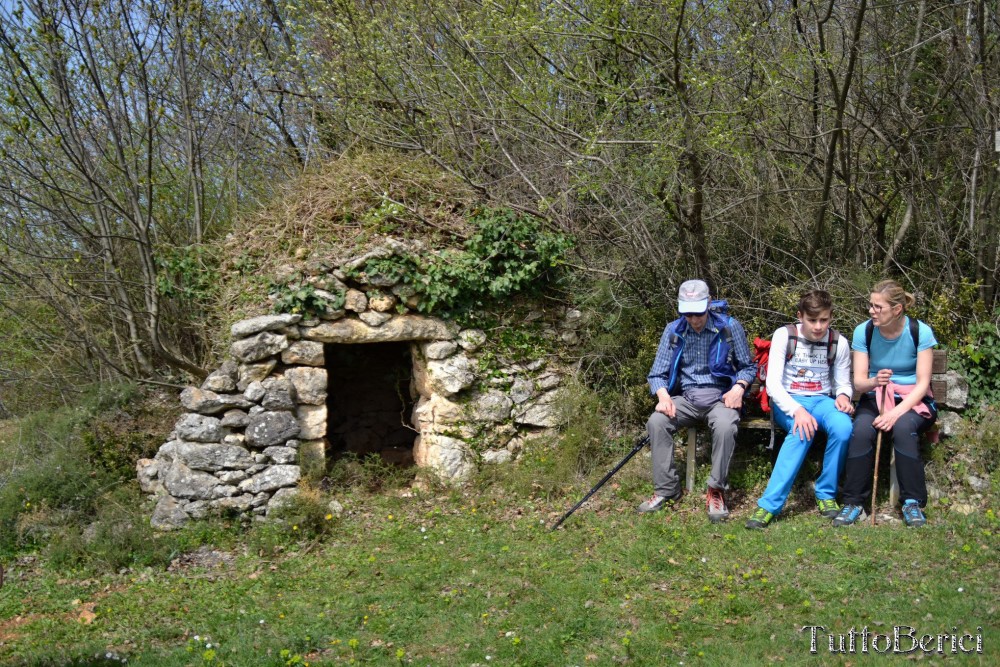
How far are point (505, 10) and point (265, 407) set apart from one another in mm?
3733

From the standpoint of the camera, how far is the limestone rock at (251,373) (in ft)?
21.1

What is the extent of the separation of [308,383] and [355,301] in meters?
0.75

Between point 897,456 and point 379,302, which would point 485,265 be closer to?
point 379,302

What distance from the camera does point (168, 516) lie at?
613 cm

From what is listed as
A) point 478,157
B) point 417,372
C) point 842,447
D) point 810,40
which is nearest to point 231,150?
point 478,157

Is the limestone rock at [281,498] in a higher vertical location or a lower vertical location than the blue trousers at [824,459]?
lower

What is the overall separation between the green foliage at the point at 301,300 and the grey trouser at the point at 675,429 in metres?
2.68

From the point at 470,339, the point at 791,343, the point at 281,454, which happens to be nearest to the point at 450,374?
the point at 470,339

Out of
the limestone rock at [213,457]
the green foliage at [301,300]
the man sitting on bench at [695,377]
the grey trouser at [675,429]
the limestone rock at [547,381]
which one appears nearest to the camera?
the grey trouser at [675,429]

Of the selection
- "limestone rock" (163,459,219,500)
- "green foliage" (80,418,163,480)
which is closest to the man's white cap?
"limestone rock" (163,459,219,500)

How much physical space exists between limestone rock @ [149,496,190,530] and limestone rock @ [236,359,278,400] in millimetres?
988

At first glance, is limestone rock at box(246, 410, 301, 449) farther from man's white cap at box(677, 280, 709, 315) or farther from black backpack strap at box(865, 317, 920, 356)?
black backpack strap at box(865, 317, 920, 356)

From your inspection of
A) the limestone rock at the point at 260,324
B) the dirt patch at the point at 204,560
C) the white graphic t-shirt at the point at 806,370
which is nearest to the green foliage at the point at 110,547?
the dirt patch at the point at 204,560

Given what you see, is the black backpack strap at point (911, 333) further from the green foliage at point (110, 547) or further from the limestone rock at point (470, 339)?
the green foliage at point (110, 547)
